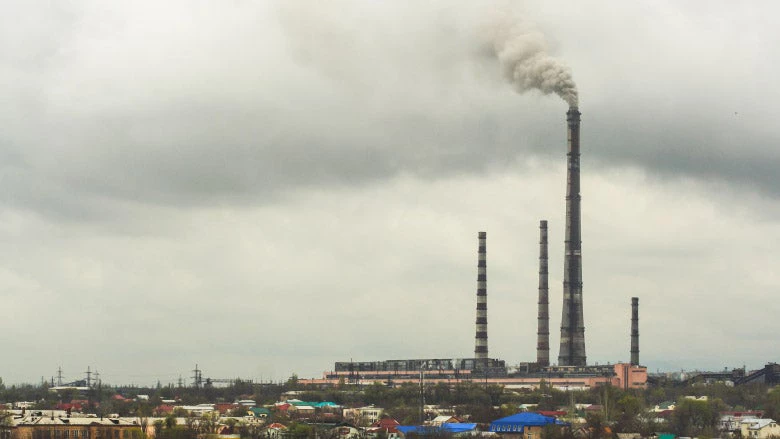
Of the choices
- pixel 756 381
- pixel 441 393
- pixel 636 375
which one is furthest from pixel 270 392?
pixel 756 381

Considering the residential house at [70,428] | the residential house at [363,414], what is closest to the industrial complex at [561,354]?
the residential house at [363,414]

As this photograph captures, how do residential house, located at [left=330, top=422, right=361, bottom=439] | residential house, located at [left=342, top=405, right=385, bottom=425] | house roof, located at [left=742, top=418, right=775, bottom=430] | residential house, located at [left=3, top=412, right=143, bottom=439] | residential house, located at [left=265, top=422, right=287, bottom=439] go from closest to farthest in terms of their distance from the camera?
residential house, located at [left=3, top=412, right=143, bottom=439]
residential house, located at [left=330, top=422, right=361, bottom=439]
residential house, located at [left=265, top=422, right=287, bottom=439]
house roof, located at [left=742, top=418, right=775, bottom=430]
residential house, located at [left=342, top=405, right=385, bottom=425]

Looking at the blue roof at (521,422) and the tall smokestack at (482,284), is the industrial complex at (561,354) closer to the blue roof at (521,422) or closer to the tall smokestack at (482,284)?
the tall smokestack at (482,284)

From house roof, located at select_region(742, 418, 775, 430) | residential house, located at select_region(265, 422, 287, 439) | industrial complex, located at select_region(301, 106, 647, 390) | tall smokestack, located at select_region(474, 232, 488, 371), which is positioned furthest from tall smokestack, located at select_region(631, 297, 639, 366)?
residential house, located at select_region(265, 422, 287, 439)

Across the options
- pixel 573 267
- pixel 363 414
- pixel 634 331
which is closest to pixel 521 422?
pixel 363 414

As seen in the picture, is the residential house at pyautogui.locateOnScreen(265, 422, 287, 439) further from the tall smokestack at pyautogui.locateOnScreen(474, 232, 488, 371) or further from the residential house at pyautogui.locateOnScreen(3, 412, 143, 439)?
the tall smokestack at pyautogui.locateOnScreen(474, 232, 488, 371)

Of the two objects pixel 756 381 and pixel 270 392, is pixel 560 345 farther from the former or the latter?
pixel 270 392

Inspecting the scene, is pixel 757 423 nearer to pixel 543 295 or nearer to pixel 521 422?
pixel 521 422
